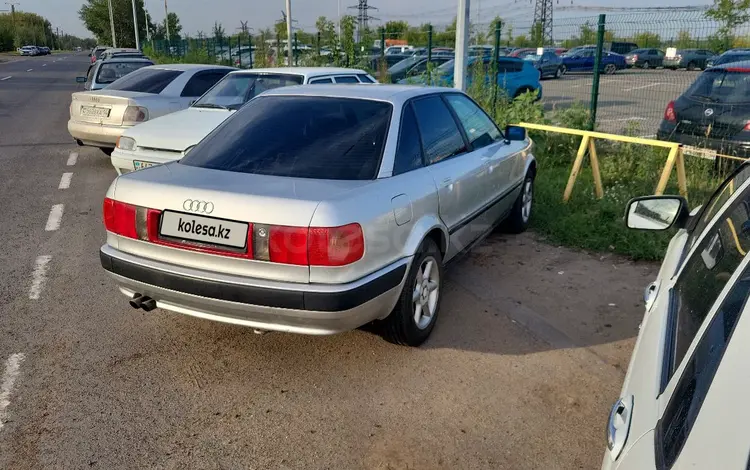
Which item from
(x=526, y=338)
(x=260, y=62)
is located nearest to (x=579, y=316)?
(x=526, y=338)

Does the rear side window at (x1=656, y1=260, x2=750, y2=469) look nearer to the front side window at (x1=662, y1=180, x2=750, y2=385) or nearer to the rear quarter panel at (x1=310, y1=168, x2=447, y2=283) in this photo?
the front side window at (x1=662, y1=180, x2=750, y2=385)

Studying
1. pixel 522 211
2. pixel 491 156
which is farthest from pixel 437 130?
pixel 522 211

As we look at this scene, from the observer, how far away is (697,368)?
4.32 ft

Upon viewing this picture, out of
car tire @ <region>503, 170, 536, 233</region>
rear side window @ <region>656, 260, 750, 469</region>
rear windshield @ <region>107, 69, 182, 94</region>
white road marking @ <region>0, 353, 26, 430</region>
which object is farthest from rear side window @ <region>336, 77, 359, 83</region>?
rear side window @ <region>656, 260, 750, 469</region>

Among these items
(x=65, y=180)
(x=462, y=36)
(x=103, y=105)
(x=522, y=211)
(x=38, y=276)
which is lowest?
(x=38, y=276)

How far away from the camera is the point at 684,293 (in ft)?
6.40

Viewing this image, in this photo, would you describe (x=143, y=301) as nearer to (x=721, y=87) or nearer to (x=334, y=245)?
(x=334, y=245)

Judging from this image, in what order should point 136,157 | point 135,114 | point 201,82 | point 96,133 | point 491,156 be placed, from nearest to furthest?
point 491,156
point 136,157
point 135,114
point 96,133
point 201,82

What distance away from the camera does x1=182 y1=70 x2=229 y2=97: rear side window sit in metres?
9.48

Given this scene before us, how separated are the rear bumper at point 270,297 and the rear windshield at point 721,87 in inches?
251

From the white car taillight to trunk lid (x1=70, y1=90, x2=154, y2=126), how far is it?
73 mm

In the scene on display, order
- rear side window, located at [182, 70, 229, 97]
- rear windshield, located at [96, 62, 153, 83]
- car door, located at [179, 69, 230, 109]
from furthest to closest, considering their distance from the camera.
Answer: rear windshield, located at [96, 62, 153, 83] < rear side window, located at [182, 70, 229, 97] < car door, located at [179, 69, 230, 109]

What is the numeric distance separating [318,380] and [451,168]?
173 centimetres

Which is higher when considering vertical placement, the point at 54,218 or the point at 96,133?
the point at 96,133
